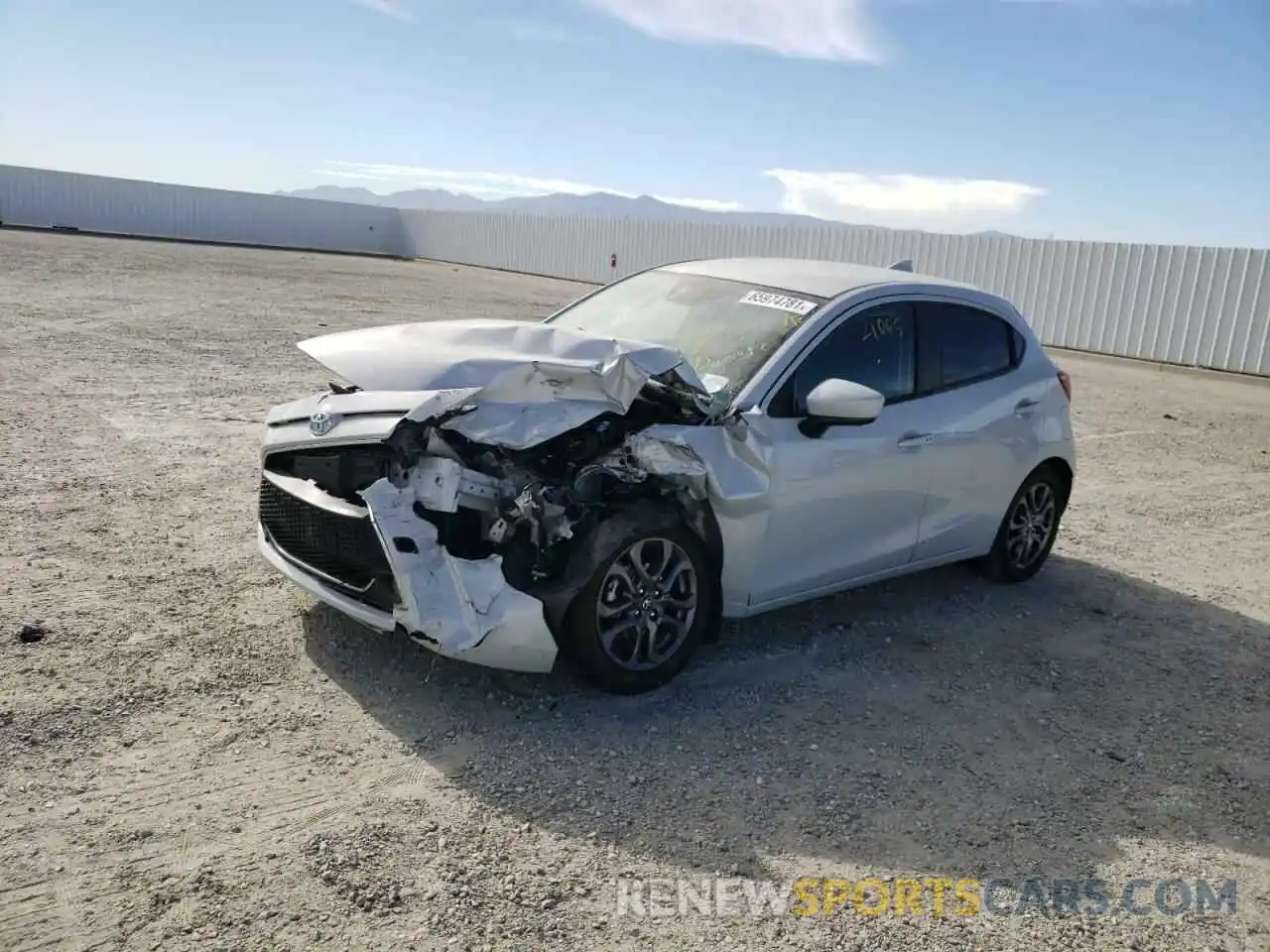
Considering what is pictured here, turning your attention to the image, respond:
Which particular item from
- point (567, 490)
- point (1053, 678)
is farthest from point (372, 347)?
point (1053, 678)

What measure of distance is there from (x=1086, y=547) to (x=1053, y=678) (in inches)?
99.0

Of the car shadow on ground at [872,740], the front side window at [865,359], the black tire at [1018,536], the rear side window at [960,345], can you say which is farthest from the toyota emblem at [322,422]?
the black tire at [1018,536]

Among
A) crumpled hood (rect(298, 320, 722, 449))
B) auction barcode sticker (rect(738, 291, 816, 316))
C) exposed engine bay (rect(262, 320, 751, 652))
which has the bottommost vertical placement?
exposed engine bay (rect(262, 320, 751, 652))

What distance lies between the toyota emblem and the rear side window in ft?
9.63

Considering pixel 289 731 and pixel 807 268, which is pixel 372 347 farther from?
pixel 807 268

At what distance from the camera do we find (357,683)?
4.35 m

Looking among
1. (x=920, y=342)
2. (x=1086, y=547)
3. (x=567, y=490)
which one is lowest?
(x=1086, y=547)

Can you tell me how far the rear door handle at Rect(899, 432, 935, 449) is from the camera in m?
5.18

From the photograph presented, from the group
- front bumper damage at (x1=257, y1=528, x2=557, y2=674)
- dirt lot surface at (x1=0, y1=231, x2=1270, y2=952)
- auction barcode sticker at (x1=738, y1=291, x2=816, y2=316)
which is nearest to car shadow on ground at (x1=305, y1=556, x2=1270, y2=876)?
dirt lot surface at (x1=0, y1=231, x2=1270, y2=952)

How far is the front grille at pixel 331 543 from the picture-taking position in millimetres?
4086

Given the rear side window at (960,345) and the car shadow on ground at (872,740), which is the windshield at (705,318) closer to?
the rear side window at (960,345)

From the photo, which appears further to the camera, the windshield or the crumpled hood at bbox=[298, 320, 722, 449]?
the windshield

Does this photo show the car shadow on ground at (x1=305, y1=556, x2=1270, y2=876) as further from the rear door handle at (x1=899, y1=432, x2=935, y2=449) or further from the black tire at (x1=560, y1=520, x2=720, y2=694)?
the rear door handle at (x1=899, y1=432, x2=935, y2=449)

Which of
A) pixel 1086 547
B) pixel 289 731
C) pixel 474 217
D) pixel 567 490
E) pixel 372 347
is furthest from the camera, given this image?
pixel 474 217
